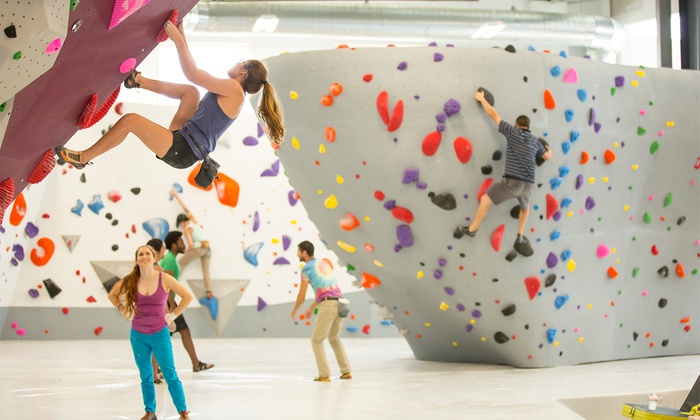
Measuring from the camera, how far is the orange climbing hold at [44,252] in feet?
37.8

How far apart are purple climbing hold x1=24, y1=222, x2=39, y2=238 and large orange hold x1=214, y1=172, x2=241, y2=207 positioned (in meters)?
2.35

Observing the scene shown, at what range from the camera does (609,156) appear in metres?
8.63

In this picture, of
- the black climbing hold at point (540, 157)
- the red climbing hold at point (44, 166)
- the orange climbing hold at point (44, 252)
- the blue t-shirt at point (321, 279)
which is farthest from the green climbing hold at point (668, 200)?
the orange climbing hold at point (44, 252)

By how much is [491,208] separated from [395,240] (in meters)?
0.91

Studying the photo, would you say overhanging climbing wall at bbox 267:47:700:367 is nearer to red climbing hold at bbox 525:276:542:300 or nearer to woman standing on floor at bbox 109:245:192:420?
red climbing hold at bbox 525:276:542:300

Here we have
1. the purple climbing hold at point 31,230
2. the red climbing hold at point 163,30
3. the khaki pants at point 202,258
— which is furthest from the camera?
the khaki pants at point 202,258

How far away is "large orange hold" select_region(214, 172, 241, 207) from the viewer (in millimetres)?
12125

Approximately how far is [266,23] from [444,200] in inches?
212

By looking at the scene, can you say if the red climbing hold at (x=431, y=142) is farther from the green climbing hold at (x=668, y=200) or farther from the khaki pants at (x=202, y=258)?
the khaki pants at (x=202, y=258)

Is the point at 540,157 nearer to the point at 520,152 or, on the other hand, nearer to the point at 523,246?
the point at 520,152

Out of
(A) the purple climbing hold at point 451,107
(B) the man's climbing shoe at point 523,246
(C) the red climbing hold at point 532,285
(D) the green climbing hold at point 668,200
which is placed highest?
(A) the purple climbing hold at point 451,107

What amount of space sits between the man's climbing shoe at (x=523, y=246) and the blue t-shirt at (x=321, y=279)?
165 centimetres

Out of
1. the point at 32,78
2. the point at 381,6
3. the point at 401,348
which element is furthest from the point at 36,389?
the point at 381,6

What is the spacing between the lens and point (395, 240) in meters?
8.23
